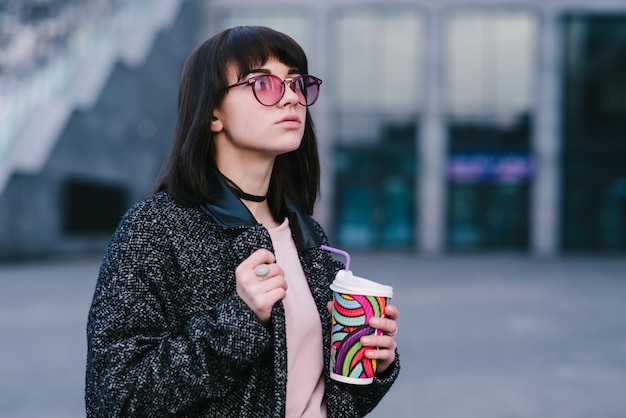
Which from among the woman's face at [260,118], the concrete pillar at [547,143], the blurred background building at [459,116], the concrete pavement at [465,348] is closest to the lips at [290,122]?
the woman's face at [260,118]

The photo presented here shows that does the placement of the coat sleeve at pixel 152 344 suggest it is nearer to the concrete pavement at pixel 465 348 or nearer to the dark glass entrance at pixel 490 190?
the concrete pavement at pixel 465 348

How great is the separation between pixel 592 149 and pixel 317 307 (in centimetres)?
2725

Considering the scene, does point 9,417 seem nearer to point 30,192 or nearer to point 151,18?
point 30,192

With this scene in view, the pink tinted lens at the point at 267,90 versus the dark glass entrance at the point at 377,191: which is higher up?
the pink tinted lens at the point at 267,90

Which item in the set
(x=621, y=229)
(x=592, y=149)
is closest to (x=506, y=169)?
(x=592, y=149)

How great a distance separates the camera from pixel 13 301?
1022 cm

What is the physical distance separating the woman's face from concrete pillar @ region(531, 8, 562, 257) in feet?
85.4

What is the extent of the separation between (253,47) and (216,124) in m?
0.23

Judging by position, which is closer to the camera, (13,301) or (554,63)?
(13,301)

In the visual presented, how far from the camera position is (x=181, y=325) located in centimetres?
169

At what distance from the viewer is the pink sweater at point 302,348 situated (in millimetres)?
1797

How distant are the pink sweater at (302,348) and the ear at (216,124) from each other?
1.21 ft

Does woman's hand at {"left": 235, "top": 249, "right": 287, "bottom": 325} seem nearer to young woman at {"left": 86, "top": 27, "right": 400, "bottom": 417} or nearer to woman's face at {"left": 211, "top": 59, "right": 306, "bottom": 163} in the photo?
young woman at {"left": 86, "top": 27, "right": 400, "bottom": 417}

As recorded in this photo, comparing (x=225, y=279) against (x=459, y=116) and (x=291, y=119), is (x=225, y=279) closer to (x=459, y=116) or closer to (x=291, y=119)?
(x=291, y=119)
